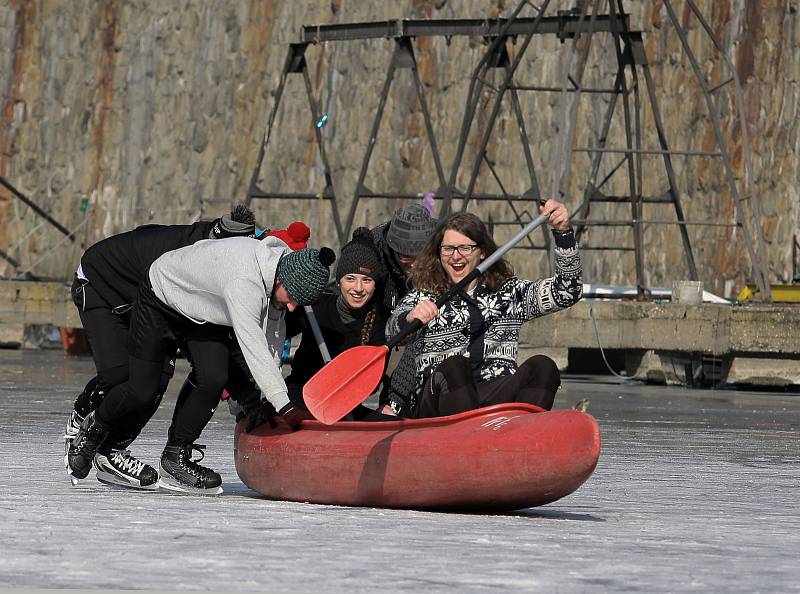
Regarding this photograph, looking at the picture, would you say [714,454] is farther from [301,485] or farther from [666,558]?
[666,558]

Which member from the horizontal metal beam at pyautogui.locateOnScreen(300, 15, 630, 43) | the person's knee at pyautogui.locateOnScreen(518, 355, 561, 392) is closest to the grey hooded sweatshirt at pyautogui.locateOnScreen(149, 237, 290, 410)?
the person's knee at pyautogui.locateOnScreen(518, 355, 561, 392)

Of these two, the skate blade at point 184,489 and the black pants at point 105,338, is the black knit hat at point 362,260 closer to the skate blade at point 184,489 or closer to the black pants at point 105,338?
the black pants at point 105,338

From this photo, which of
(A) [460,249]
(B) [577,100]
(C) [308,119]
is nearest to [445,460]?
(A) [460,249]

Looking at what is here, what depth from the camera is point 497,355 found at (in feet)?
22.5

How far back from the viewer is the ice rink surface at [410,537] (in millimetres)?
→ 4531

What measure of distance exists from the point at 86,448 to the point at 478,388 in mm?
1643

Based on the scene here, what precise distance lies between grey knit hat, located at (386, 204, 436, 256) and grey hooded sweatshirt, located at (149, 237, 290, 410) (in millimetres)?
596

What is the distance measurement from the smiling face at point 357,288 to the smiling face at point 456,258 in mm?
373

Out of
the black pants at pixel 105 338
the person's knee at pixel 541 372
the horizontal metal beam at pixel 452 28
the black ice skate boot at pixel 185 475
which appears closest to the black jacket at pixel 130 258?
the black pants at pixel 105 338

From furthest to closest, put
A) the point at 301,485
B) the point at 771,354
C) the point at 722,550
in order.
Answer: the point at 771,354
the point at 301,485
the point at 722,550

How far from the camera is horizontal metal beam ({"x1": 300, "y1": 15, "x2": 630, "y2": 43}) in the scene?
70.0 feet

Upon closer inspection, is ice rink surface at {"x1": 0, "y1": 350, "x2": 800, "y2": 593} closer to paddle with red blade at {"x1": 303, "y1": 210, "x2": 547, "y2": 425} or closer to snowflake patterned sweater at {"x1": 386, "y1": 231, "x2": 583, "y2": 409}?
paddle with red blade at {"x1": 303, "y1": 210, "x2": 547, "y2": 425}

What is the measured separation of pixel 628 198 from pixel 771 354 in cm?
441

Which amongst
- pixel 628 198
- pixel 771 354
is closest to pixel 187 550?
pixel 771 354
